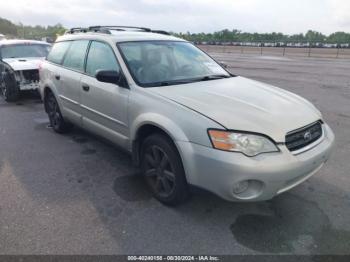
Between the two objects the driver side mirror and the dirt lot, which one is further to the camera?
the driver side mirror

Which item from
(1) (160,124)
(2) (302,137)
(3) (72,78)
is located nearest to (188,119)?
(1) (160,124)

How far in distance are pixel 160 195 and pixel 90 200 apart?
0.75 m

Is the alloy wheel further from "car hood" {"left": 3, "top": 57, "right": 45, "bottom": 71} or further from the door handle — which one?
"car hood" {"left": 3, "top": 57, "right": 45, "bottom": 71}

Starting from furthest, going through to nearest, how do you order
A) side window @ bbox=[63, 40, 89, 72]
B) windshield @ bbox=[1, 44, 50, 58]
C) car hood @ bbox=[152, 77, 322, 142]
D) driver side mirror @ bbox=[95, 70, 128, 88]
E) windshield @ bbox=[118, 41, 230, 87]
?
windshield @ bbox=[1, 44, 50, 58]
side window @ bbox=[63, 40, 89, 72]
windshield @ bbox=[118, 41, 230, 87]
driver side mirror @ bbox=[95, 70, 128, 88]
car hood @ bbox=[152, 77, 322, 142]

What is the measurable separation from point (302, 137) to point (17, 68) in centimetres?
721

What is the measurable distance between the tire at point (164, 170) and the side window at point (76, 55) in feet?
5.87

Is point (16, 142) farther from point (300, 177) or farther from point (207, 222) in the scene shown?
point (300, 177)

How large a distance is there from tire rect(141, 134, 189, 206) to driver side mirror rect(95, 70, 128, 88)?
0.73m

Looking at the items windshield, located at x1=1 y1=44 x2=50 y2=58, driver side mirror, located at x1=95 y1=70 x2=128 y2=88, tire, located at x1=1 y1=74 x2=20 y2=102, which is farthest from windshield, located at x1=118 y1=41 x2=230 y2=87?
windshield, located at x1=1 y1=44 x2=50 y2=58

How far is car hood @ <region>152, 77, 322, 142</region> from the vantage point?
8.87ft

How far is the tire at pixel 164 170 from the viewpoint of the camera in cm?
294

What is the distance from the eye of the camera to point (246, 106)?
9.71 feet

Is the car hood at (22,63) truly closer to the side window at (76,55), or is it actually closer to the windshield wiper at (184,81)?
the side window at (76,55)

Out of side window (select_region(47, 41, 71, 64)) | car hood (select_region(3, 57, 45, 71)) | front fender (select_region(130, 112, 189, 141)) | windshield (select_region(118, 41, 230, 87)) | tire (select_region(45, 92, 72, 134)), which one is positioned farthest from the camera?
car hood (select_region(3, 57, 45, 71))
